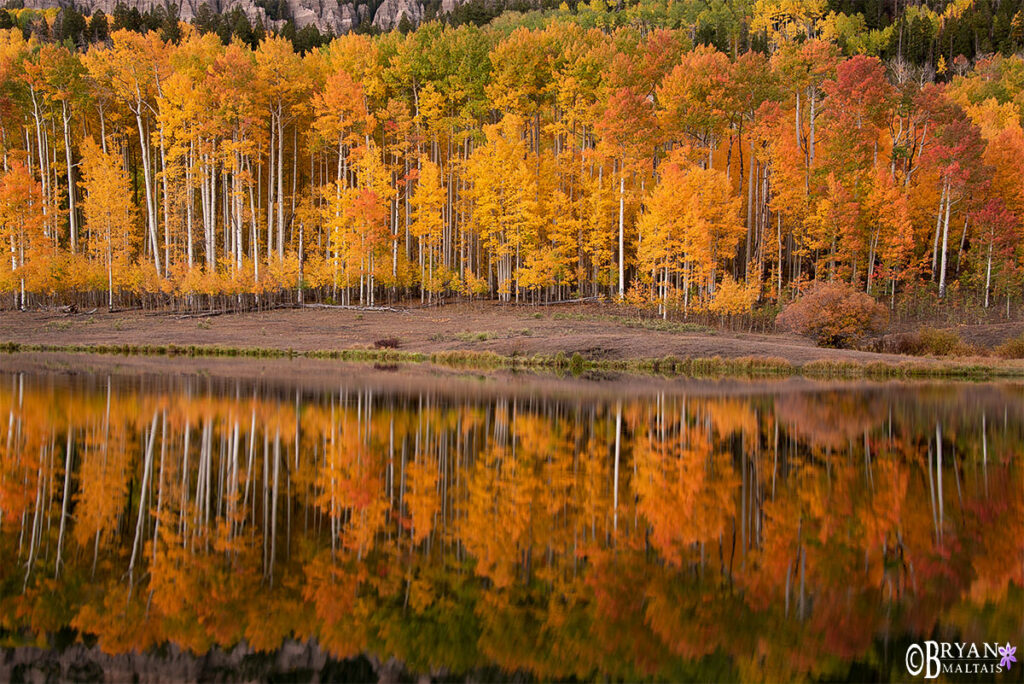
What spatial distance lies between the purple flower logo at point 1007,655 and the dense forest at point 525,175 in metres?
38.9

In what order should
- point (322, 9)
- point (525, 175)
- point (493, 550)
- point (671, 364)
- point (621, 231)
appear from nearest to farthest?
point (493, 550), point (671, 364), point (621, 231), point (525, 175), point (322, 9)

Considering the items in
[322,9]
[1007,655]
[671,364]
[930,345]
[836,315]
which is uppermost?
[322,9]

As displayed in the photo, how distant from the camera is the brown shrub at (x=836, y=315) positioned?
38562 millimetres

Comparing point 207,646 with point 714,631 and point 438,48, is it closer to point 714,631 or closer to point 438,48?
point 714,631

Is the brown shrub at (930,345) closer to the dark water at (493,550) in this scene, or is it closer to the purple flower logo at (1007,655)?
the dark water at (493,550)

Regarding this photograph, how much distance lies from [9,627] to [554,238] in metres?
44.5

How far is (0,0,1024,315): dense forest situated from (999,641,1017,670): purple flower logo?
128 ft

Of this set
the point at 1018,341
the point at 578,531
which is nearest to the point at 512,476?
the point at 578,531

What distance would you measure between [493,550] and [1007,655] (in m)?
4.37

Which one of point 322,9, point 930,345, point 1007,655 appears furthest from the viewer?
point 322,9

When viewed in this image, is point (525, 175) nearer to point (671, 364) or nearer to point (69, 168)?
point (671, 364)

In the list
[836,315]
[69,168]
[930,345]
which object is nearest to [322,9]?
[69,168]

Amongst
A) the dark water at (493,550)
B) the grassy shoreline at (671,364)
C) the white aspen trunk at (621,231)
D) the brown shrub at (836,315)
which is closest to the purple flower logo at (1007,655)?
the dark water at (493,550)

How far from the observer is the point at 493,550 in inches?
319
